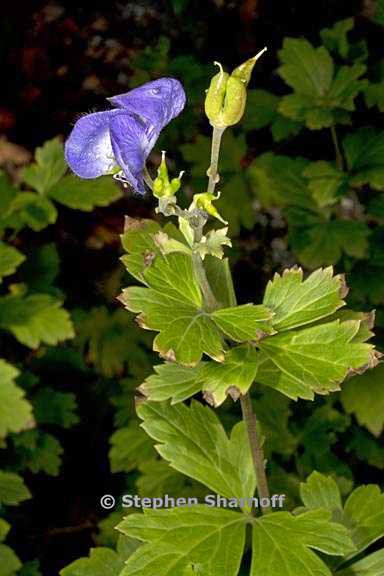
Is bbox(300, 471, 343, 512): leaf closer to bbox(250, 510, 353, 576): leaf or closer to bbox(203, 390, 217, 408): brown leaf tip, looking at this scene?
bbox(250, 510, 353, 576): leaf

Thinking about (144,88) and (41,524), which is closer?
(144,88)

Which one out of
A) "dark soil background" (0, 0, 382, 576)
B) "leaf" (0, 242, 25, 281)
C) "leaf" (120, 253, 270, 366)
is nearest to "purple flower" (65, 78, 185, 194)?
"leaf" (120, 253, 270, 366)

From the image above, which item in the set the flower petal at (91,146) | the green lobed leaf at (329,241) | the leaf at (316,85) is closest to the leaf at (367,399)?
the green lobed leaf at (329,241)

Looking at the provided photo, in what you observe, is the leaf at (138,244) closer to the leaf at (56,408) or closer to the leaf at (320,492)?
the leaf at (320,492)

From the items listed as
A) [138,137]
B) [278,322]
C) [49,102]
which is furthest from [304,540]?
[49,102]

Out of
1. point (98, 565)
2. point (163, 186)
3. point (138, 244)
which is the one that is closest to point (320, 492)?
point (98, 565)

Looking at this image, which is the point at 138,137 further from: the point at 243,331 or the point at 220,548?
the point at 220,548
